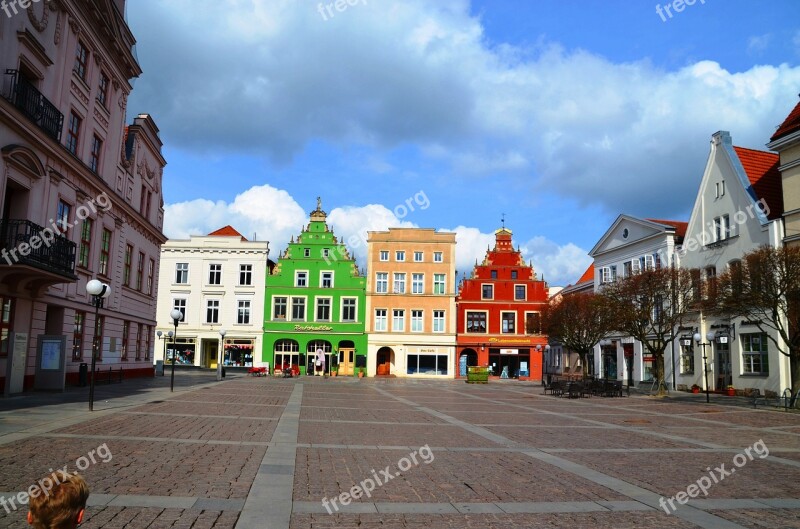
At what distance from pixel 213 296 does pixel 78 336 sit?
30544 millimetres

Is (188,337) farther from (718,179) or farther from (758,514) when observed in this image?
(758,514)

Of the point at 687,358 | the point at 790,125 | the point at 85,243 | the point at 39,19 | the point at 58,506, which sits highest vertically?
the point at 790,125

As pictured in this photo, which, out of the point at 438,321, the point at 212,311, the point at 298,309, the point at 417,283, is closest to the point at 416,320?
the point at 438,321

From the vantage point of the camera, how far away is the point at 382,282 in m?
57.7

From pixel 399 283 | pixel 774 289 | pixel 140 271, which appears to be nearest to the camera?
pixel 774 289

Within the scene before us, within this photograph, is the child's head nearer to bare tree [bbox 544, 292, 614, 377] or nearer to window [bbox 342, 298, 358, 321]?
bare tree [bbox 544, 292, 614, 377]

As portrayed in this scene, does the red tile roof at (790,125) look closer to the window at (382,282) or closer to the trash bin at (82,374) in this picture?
the trash bin at (82,374)

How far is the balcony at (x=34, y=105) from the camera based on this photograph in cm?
1866

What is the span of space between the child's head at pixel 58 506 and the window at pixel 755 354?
34.9 meters

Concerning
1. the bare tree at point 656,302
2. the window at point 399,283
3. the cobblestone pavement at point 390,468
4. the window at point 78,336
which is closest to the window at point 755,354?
the bare tree at point 656,302

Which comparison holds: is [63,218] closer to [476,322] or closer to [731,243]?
[731,243]

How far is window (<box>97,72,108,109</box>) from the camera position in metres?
27.0

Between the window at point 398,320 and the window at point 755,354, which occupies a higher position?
the window at point 398,320

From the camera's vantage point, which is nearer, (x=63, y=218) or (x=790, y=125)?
(x=63, y=218)
